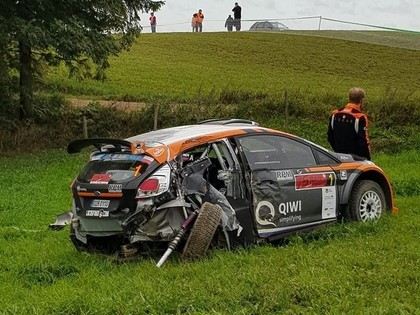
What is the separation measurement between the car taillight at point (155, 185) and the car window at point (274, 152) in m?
1.16

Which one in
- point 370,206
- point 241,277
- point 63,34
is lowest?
point 370,206

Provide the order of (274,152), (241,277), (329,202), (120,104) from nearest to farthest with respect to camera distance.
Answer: (241,277)
(274,152)
(329,202)
(120,104)

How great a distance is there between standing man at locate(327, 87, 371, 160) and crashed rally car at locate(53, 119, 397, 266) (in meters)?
0.80

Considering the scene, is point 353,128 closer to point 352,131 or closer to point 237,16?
point 352,131

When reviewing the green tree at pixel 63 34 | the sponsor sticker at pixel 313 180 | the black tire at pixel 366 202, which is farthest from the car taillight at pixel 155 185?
the green tree at pixel 63 34

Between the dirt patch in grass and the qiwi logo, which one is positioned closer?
the qiwi logo

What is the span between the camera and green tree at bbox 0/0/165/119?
1836cm

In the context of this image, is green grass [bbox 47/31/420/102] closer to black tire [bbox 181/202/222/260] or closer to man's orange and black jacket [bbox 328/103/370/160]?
man's orange and black jacket [bbox 328/103/370/160]

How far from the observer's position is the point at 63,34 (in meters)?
18.5

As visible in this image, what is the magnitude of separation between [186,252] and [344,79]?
88.1 ft

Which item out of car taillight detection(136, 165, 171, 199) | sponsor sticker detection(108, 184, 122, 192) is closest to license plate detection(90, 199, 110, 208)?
sponsor sticker detection(108, 184, 122, 192)

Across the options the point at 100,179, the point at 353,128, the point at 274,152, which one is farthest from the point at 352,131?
the point at 100,179

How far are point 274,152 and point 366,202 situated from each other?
1.47 meters

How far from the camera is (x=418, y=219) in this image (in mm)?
8445
